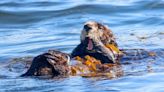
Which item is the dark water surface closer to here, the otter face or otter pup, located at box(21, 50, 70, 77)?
otter pup, located at box(21, 50, 70, 77)

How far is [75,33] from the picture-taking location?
1441 cm

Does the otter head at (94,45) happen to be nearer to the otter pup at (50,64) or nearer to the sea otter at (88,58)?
the sea otter at (88,58)

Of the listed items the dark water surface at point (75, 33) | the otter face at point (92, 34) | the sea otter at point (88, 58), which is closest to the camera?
the dark water surface at point (75, 33)

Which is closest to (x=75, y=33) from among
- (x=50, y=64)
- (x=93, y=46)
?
(x=93, y=46)

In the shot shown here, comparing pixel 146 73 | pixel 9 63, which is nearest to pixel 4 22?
pixel 9 63

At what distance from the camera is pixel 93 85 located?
8398 millimetres

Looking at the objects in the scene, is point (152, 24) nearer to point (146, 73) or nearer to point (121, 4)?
point (121, 4)

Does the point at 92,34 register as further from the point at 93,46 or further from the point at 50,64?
the point at 50,64

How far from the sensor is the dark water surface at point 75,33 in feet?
27.8

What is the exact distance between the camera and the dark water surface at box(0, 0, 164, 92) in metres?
8.47

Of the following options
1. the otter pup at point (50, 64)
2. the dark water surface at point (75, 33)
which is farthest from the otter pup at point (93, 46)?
the otter pup at point (50, 64)

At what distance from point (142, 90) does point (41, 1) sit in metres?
12.2

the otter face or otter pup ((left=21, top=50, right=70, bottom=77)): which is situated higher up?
the otter face

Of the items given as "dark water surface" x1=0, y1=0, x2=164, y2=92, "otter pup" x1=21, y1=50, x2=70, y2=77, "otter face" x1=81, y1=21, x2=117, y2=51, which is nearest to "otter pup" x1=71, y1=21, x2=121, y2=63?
"otter face" x1=81, y1=21, x2=117, y2=51
